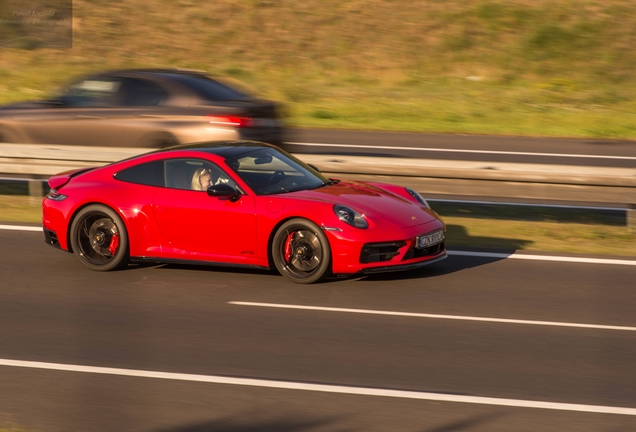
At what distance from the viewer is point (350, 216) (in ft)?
29.5

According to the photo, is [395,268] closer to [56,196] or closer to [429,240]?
[429,240]

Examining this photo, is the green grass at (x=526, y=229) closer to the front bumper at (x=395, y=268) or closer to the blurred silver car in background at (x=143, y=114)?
the blurred silver car in background at (x=143, y=114)

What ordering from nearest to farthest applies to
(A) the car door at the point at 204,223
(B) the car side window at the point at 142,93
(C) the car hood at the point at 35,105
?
(A) the car door at the point at 204,223, (B) the car side window at the point at 142,93, (C) the car hood at the point at 35,105

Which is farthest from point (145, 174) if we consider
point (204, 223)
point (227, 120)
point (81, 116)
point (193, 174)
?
point (81, 116)

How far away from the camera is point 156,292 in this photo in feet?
29.2

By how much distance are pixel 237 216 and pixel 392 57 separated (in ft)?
72.7

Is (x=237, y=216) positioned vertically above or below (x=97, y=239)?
above

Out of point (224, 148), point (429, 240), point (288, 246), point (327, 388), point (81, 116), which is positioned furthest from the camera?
point (81, 116)

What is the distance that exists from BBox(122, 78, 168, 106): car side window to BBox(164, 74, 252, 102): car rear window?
307 millimetres

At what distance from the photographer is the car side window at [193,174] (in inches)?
374

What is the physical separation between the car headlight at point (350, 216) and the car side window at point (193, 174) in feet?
3.72

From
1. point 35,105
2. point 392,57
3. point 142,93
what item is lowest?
point 35,105

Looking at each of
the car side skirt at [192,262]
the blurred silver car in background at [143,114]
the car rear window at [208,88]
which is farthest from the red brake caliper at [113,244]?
the car rear window at [208,88]

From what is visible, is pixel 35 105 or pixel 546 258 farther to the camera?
pixel 35 105
